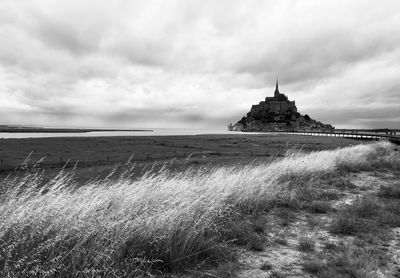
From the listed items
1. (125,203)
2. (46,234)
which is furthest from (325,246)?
(46,234)

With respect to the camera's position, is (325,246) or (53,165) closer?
(325,246)

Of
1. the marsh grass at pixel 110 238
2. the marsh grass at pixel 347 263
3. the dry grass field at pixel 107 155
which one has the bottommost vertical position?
the dry grass field at pixel 107 155

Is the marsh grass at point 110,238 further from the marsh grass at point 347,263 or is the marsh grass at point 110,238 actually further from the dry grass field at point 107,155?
the dry grass field at point 107,155

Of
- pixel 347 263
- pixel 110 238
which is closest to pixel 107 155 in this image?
pixel 110 238

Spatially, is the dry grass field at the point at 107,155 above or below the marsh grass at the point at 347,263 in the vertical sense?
below

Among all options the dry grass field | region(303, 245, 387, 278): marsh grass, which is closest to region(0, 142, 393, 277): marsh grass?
region(303, 245, 387, 278): marsh grass

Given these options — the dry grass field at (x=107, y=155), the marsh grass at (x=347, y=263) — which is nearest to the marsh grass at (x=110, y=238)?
the marsh grass at (x=347, y=263)

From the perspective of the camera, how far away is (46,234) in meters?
4.49

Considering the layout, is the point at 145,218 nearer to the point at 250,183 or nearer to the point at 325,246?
the point at 325,246

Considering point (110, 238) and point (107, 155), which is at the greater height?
point (110, 238)

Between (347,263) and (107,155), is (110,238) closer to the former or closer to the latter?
(347,263)

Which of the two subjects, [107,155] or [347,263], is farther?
[107,155]

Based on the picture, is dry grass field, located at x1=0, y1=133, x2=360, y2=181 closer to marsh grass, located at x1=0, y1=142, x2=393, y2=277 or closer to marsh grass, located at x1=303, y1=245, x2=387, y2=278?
marsh grass, located at x1=0, y1=142, x2=393, y2=277

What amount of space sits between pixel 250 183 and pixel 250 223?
260 centimetres
